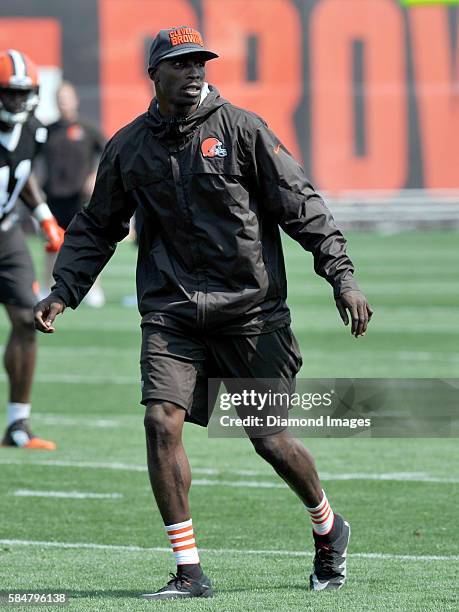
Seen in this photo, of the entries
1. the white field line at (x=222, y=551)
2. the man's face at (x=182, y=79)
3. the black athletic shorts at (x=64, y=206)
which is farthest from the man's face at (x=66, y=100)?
the man's face at (x=182, y=79)

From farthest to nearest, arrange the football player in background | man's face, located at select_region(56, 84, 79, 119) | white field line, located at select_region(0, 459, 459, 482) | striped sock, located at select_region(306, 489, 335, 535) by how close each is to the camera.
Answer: man's face, located at select_region(56, 84, 79, 119)
the football player in background
white field line, located at select_region(0, 459, 459, 482)
striped sock, located at select_region(306, 489, 335, 535)

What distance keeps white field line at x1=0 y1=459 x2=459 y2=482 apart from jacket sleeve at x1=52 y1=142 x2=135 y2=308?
2.49m

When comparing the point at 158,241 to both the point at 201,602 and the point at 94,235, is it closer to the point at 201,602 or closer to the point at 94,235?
the point at 94,235

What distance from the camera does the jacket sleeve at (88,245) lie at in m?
5.69

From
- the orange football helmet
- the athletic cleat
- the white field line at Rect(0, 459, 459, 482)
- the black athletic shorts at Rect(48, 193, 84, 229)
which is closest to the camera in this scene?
the white field line at Rect(0, 459, 459, 482)

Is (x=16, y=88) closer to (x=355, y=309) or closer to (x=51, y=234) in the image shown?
(x=51, y=234)

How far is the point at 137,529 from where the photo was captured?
6.90 meters

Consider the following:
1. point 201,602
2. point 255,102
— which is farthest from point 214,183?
point 255,102

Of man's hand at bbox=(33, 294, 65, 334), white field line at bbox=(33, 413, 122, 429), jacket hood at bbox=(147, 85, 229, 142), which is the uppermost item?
jacket hood at bbox=(147, 85, 229, 142)

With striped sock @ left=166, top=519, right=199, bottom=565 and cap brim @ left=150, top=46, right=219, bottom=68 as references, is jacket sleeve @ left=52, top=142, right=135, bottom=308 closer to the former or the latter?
cap brim @ left=150, top=46, right=219, bottom=68

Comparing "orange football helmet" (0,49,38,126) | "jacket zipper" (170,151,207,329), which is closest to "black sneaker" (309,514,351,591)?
"jacket zipper" (170,151,207,329)

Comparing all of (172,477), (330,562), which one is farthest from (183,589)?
(330,562)

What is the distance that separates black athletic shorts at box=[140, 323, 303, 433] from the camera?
17.7 feet

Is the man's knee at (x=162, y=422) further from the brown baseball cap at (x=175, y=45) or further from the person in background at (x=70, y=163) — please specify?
the person in background at (x=70, y=163)
